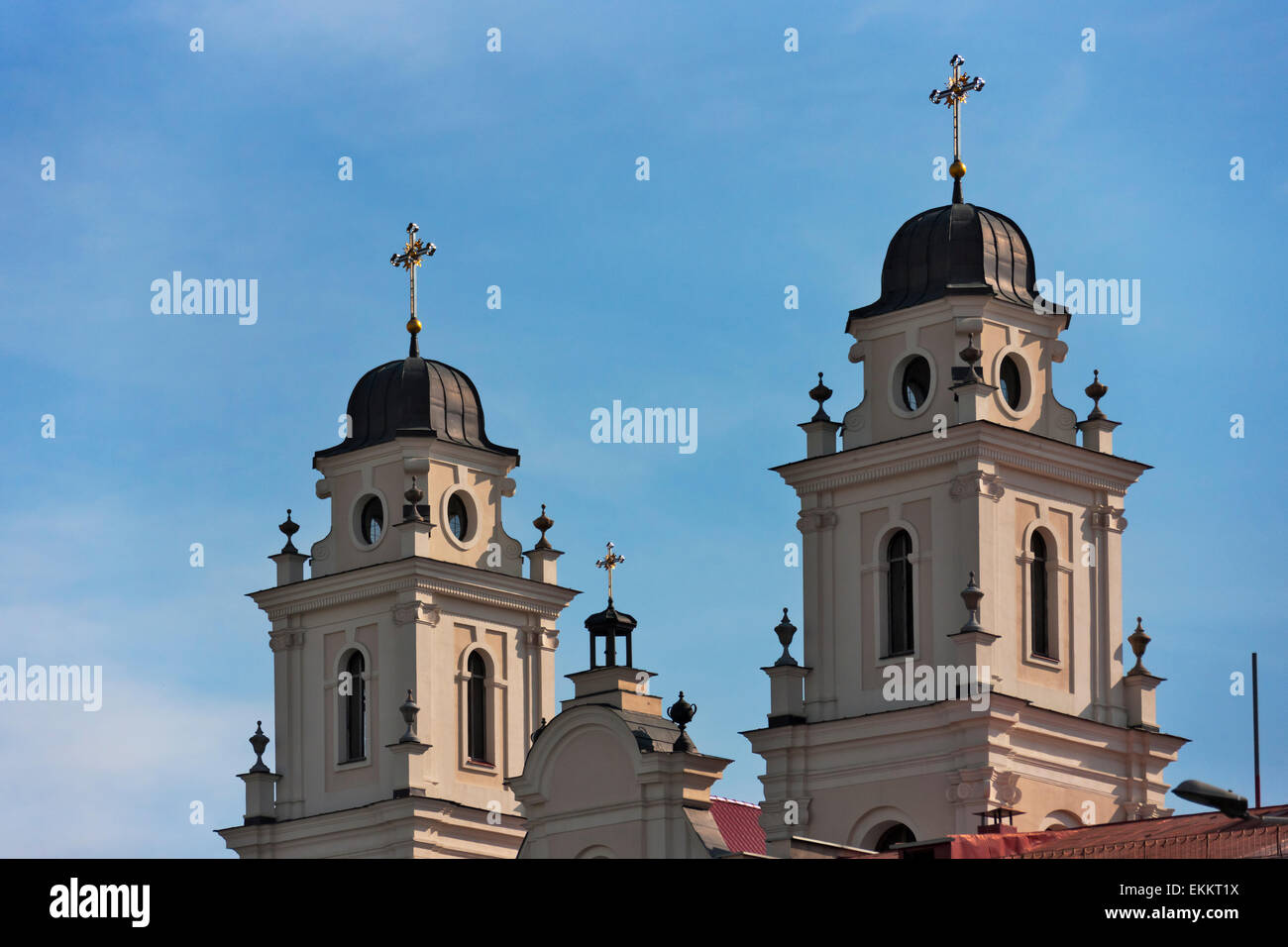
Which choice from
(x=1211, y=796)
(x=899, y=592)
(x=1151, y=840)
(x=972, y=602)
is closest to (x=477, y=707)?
(x=899, y=592)

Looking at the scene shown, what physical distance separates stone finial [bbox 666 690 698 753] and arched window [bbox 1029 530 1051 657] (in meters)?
7.78

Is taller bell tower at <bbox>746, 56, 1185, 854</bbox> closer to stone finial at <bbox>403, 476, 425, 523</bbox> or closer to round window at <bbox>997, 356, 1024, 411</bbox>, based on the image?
round window at <bbox>997, 356, 1024, 411</bbox>

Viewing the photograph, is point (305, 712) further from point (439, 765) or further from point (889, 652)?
point (889, 652)

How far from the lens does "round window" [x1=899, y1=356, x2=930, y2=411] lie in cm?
6197

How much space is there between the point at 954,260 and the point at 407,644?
16126 mm

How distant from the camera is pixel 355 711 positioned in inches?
2827

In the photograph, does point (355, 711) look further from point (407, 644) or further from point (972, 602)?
point (972, 602)

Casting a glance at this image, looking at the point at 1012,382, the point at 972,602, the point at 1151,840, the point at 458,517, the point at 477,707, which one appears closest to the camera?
the point at 1151,840

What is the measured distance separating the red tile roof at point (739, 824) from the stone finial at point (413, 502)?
31.4ft

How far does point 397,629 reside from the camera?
234 feet

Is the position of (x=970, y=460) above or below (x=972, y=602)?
above

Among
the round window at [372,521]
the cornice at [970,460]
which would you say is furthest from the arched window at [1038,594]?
the round window at [372,521]
